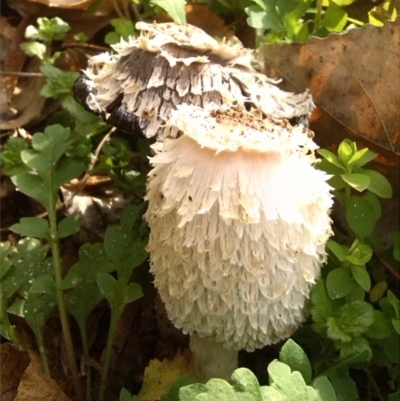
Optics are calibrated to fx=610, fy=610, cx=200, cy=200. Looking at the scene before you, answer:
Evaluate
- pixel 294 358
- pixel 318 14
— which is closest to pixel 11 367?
pixel 294 358

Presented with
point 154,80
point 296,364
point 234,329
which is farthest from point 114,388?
point 154,80

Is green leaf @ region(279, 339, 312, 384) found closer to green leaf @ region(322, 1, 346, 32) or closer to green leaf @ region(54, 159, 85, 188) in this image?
green leaf @ region(54, 159, 85, 188)

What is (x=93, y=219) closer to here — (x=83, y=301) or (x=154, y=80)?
(x=83, y=301)

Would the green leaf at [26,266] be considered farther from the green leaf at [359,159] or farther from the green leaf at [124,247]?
the green leaf at [359,159]

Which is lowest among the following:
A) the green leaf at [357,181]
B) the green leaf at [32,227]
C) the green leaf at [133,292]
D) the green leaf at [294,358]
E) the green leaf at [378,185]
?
the green leaf at [133,292]

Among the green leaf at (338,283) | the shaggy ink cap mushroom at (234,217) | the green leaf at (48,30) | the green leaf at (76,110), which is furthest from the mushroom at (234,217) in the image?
the green leaf at (48,30)

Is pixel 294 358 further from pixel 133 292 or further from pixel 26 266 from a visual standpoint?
pixel 26 266
